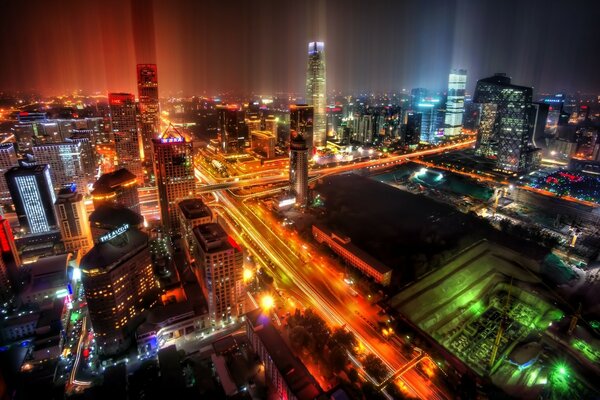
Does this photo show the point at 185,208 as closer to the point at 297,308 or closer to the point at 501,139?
the point at 297,308

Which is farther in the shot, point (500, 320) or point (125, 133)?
point (125, 133)

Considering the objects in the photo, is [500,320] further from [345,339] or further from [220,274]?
[220,274]

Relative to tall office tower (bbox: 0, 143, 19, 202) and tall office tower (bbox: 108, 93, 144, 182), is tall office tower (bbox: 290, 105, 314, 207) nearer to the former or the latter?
tall office tower (bbox: 108, 93, 144, 182)

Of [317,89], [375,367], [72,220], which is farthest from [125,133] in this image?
[375,367]

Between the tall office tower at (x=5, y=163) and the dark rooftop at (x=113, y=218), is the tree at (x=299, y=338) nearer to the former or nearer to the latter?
the dark rooftop at (x=113, y=218)

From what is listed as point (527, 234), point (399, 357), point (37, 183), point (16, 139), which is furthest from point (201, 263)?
point (16, 139)

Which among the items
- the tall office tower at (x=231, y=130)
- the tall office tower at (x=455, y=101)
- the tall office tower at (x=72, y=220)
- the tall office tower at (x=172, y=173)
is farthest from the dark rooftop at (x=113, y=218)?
the tall office tower at (x=455, y=101)
